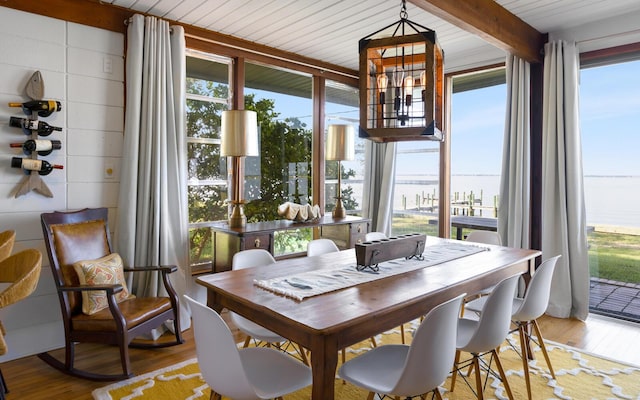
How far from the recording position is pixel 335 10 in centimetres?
332

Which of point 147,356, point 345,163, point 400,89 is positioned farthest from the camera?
point 345,163

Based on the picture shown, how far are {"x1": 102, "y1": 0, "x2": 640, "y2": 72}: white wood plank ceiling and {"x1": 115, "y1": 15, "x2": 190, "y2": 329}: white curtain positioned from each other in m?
0.28

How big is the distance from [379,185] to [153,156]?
2.89m

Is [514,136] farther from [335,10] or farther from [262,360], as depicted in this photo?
[262,360]

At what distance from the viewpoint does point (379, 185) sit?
5.34m

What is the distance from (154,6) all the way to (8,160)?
1.52 m

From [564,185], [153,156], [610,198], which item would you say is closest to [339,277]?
[153,156]

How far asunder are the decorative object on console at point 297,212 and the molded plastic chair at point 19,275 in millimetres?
2413

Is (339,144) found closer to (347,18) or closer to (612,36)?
(347,18)

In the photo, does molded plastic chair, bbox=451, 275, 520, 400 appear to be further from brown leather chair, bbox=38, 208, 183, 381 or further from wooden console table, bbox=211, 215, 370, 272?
brown leather chair, bbox=38, 208, 183, 381

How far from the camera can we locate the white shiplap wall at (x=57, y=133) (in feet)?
9.39

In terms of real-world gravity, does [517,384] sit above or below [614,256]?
below

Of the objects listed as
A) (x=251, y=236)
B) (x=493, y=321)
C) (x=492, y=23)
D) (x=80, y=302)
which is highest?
(x=492, y=23)

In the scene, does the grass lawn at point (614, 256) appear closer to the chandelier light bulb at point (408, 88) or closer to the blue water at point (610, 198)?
the blue water at point (610, 198)
